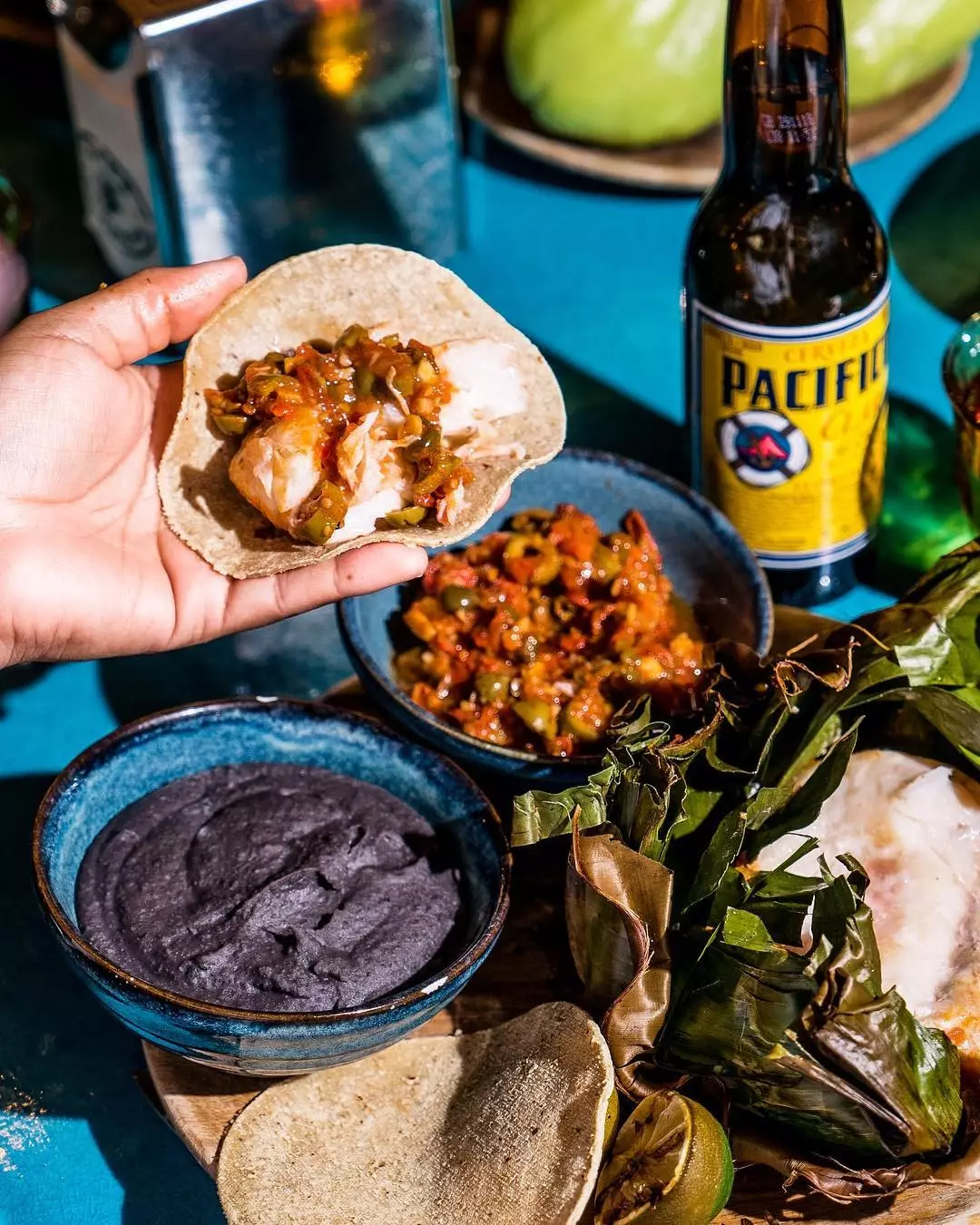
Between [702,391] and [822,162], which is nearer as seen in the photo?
[822,162]

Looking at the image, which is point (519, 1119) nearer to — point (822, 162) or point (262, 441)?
point (262, 441)

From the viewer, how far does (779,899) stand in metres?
1.75

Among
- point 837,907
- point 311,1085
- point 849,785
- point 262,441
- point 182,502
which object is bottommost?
point 311,1085

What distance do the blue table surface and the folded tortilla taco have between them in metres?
0.59

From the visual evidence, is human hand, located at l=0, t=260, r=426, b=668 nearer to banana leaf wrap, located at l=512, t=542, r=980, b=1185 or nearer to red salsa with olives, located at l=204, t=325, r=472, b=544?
red salsa with olives, located at l=204, t=325, r=472, b=544

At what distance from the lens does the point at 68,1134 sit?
6.56ft

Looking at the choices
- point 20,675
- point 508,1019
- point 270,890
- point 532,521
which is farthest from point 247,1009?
point 20,675

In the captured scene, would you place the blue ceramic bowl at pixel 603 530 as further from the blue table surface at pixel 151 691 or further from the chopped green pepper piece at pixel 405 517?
the blue table surface at pixel 151 691

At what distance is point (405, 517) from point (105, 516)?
472 mm

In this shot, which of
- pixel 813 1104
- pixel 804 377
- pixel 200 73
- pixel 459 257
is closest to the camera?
pixel 813 1104

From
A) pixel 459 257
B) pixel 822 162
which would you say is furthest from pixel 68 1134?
pixel 459 257

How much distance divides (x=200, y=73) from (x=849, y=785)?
5.76ft

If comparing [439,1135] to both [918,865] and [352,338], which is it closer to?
[918,865]

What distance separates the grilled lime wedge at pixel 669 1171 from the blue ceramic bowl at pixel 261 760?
271mm
